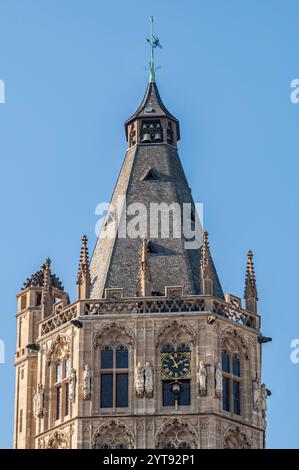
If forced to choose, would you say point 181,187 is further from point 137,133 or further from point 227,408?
point 227,408

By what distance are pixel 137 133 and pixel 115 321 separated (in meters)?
11.4

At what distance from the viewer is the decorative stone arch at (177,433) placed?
77.0 meters

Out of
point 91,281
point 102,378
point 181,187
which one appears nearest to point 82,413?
point 102,378

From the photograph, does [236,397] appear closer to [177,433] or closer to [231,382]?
[231,382]

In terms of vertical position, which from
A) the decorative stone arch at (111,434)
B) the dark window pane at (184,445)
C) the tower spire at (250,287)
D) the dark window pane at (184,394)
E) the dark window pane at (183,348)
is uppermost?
the tower spire at (250,287)

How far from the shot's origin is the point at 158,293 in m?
80.6

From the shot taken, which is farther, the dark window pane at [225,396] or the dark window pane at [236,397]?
the dark window pane at [236,397]

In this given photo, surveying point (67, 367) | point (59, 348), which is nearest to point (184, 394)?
Result: point (67, 367)

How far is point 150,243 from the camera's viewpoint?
3250 inches

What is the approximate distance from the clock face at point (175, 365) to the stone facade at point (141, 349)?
0.21 m

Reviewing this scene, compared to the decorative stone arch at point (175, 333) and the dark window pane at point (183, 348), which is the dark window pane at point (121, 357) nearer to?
the decorative stone arch at point (175, 333)

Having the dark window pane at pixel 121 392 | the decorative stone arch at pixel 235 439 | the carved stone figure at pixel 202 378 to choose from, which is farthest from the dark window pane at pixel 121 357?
the decorative stone arch at pixel 235 439

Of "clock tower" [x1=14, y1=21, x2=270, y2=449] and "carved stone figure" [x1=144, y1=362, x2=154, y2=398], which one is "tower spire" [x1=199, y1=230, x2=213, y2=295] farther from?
"carved stone figure" [x1=144, y1=362, x2=154, y2=398]

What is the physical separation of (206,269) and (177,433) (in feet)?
23.9
